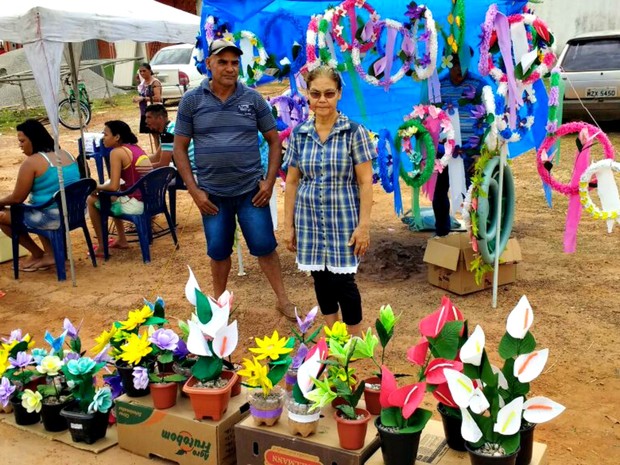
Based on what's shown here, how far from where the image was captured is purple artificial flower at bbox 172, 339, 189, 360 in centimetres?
291

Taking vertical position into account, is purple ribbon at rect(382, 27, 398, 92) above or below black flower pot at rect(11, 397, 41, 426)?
above

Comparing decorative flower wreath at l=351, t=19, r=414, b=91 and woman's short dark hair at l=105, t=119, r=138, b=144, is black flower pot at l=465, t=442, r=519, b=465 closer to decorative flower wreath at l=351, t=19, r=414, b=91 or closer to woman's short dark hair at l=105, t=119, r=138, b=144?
decorative flower wreath at l=351, t=19, r=414, b=91

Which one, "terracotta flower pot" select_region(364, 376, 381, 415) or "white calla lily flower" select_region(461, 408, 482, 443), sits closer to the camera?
"white calla lily flower" select_region(461, 408, 482, 443)

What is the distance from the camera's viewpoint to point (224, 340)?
8.52 ft

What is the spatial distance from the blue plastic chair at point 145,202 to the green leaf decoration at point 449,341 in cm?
407

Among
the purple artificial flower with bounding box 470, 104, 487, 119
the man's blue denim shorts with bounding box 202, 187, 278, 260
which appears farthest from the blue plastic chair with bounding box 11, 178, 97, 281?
the purple artificial flower with bounding box 470, 104, 487, 119

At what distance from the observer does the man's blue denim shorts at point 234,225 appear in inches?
152

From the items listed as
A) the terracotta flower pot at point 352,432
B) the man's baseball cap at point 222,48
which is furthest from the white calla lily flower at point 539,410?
the man's baseball cap at point 222,48

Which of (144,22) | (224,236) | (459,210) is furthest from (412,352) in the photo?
(144,22)

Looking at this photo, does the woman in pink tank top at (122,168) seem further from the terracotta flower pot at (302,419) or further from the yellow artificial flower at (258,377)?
the terracotta flower pot at (302,419)

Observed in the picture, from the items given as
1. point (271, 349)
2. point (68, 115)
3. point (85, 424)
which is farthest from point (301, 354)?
point (68, 115)

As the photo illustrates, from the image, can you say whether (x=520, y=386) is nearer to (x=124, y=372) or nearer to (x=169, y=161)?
(x=124, y=372)

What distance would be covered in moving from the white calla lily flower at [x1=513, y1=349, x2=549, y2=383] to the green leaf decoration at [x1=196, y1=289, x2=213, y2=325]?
115cm

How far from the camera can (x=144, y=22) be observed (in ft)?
19.8
